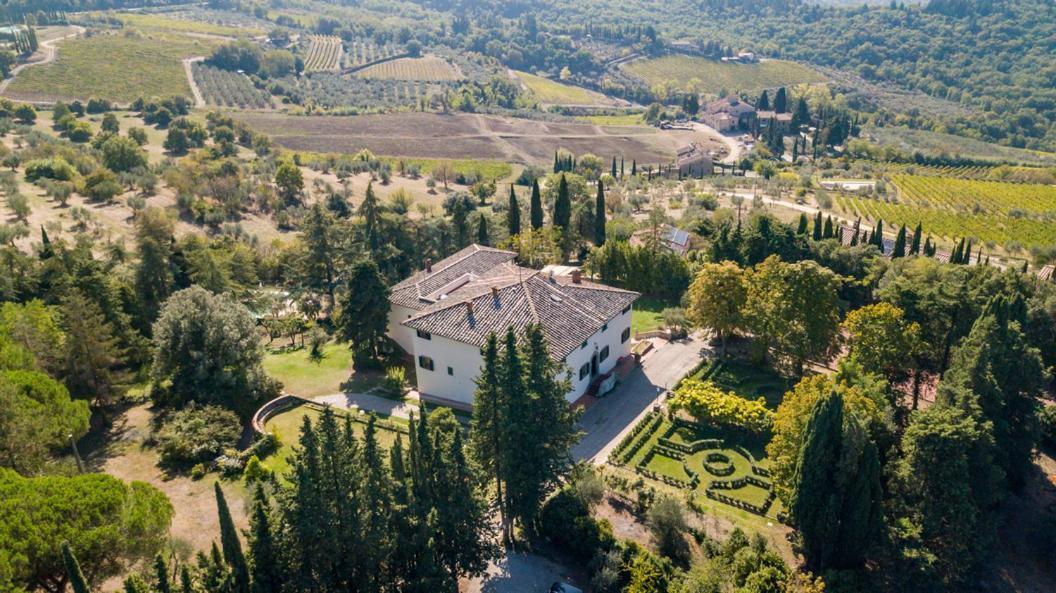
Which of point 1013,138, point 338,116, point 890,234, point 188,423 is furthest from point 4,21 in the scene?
point 1013,138

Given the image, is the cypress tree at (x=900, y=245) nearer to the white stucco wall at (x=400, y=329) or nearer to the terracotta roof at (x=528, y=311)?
the terracotta roof at (x=528, y=311)

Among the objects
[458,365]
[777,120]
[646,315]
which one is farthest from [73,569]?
[777,120]

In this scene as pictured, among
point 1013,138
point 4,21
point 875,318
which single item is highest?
point 4,21

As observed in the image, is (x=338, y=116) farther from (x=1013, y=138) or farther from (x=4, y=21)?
(x=1013, y=138)

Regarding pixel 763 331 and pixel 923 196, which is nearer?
pixel 763 331

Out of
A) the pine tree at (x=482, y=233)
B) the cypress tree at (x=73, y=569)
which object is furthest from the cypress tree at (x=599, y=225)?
the cypress tree at (x=73, y=569)

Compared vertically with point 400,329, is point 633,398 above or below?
below

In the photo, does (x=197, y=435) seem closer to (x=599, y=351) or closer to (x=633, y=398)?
(x=599, y=351)
